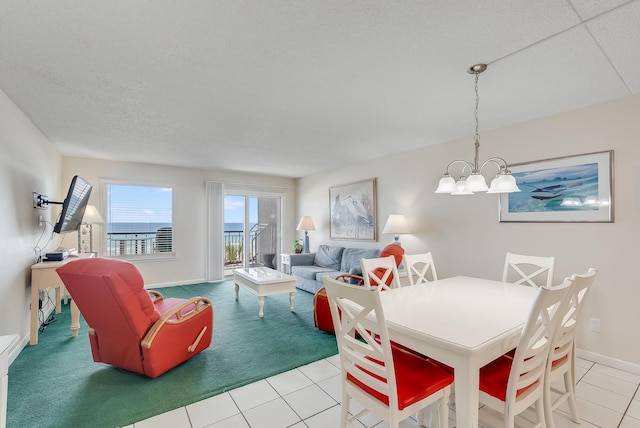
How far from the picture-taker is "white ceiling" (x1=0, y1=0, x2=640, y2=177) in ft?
5.06

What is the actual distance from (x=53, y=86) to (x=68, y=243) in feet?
10.9

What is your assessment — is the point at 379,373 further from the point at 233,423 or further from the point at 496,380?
the point at 233,423

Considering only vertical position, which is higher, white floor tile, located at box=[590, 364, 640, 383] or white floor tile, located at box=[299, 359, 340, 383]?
white floor tile, located at box=[299, 359, 340, 383]

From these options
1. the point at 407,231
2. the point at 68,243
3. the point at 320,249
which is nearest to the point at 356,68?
the point at 407,231

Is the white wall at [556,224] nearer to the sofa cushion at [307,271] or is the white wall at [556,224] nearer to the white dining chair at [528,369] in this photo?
the sofa cushion at [307,271]

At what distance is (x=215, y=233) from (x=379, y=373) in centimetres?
525

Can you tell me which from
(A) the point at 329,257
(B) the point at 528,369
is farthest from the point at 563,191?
(A) the point at 329,257

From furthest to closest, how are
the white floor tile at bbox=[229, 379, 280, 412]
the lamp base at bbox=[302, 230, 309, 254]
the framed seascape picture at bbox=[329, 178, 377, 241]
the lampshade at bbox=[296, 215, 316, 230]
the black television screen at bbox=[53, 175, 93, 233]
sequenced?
the lamp base at bbox=[302, 230, 309, 254]
the lampshade at bbox=[296, 215, 316, 230]
the framed seascape picture at bbox=[329, 178, 377, 241]
the black television screen at bbox=[53, 175, 93, 233]
the white floor tile at bbox=[229, 379, 280, 412]

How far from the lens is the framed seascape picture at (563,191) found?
8.71 feet

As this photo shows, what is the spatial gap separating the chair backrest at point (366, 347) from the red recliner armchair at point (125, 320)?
5.16 feet

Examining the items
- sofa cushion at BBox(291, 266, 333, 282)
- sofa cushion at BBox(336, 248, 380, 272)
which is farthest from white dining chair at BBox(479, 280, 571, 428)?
sofa cushion at BBox(291, 266, 333, 282)

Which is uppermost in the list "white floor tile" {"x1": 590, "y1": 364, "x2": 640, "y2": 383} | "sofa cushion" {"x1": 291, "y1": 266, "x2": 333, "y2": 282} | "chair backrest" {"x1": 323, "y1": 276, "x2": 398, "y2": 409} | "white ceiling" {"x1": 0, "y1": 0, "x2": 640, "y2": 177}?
"white ceiling" {"x1": 0, "y1": 0, "x2": 640, "y2": 177}

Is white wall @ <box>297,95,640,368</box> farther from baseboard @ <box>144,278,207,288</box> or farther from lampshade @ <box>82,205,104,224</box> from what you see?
lampshade @ <box>82,205,104,224</box>

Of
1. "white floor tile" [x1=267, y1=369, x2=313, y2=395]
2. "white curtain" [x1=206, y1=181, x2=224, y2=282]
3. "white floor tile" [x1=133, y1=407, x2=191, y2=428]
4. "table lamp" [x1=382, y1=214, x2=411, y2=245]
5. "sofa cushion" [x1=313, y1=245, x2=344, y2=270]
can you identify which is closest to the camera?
"white floor tile" [x1=133, y1=407, x2=191, y2=428]
